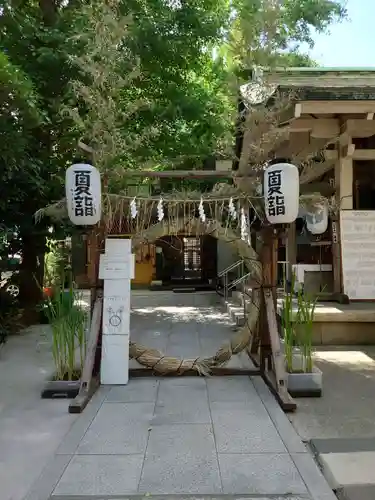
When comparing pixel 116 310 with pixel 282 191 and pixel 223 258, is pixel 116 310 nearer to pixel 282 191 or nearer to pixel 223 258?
pixel 282 191

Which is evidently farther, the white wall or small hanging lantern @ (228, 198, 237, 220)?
the white wall

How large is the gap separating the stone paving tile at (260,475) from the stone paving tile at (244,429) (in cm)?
15

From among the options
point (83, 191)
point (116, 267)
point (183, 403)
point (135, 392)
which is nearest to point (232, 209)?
point (116, 267)

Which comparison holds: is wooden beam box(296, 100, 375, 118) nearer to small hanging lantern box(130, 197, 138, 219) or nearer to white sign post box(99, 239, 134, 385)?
small hanging lantern box(130, 197, 138, 219)

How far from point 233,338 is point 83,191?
107 inches

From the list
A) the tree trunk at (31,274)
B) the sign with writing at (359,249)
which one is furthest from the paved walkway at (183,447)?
the tree trunk at (31,274)

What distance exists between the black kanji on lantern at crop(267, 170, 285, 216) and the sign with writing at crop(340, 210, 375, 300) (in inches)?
150

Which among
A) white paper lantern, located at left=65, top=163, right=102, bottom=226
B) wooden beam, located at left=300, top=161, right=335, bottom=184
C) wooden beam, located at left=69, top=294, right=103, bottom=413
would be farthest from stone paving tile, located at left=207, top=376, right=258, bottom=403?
wooden beam, located at left=300, top=161, right=335, bottom=184

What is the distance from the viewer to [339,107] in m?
7.30

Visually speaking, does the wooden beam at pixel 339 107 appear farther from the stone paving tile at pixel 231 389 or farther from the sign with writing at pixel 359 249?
the stone paving tile at pixel 231 389

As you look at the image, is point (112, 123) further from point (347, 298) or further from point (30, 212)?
point (347, 298)

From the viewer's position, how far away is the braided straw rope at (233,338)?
6.07 m

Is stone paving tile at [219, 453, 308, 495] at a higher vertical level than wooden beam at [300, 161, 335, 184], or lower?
lower

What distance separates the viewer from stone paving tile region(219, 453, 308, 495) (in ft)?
11.0
